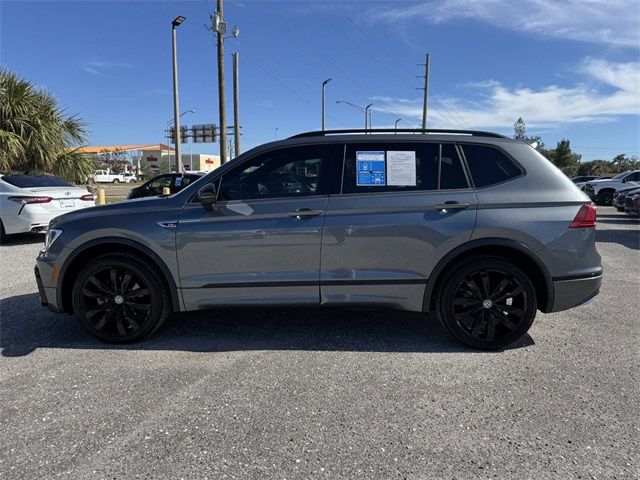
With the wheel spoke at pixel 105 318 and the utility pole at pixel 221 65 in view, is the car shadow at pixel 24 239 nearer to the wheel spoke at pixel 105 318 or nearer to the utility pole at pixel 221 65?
the wheel spoke at pixel 105 318

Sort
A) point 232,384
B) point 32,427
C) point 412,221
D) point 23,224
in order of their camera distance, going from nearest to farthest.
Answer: point 32,427, point 232,384, point 412,221, point 23,224

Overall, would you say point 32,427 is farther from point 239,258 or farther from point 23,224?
point 23,224

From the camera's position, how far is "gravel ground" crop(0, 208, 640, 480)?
252cm

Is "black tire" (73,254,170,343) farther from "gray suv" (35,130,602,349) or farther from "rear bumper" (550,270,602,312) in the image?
"rear bumper" (550,270,602,312)

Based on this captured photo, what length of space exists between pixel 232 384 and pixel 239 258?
3.44 feet

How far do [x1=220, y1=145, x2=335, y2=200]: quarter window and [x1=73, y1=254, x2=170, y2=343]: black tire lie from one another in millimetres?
973

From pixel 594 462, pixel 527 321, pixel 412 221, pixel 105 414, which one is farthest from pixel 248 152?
pixel 594 462

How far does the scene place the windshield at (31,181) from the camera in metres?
9.07

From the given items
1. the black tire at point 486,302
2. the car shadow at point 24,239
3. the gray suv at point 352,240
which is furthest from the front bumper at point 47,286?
the car shadow at point 24,239

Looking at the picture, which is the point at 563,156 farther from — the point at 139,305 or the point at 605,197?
the point at 139,305

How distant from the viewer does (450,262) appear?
155 inches

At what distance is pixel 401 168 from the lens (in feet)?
13.1

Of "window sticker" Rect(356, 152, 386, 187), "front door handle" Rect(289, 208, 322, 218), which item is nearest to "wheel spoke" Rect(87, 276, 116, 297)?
"front door handle" Rect(289, 208, 322, 218)

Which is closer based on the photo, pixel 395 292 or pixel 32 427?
pixel 32 427
